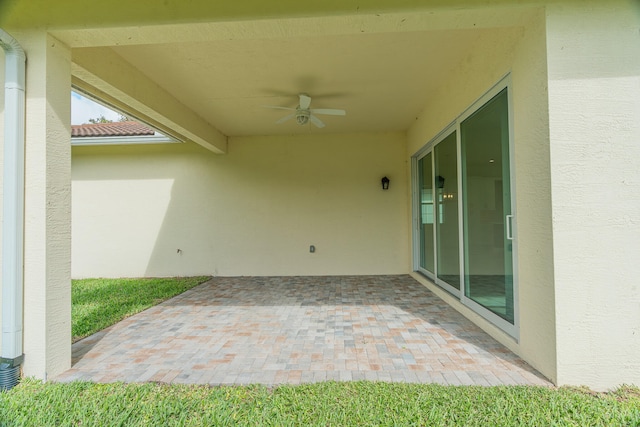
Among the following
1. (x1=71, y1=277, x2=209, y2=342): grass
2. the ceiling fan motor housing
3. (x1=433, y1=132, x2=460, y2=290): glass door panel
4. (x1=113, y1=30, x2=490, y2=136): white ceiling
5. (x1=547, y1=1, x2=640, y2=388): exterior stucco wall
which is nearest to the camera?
(x1=547, y1=1, x2=640, y2=388): exterior stucco wall

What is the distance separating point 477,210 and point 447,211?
1.06 m

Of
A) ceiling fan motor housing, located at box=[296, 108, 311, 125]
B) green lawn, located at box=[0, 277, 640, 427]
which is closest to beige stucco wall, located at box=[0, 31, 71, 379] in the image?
green lawn, located at box=[0, 277, 640, 427]

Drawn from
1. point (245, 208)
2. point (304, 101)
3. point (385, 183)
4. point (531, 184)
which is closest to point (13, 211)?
point (304, 101)

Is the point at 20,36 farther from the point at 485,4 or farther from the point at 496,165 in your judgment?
the point at 496,165

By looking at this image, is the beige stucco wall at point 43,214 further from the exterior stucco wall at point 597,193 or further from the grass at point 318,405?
the exterior stucco wall at point 597,193

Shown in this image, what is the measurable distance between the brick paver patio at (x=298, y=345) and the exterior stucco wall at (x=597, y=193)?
19.8 inches

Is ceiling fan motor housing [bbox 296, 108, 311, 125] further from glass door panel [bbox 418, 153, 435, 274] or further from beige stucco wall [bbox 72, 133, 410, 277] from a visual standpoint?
glass door panel [bbox 418, 153, 435, 274]

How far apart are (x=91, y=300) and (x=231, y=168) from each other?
3.83 meters

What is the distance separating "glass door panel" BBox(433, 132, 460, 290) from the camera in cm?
443

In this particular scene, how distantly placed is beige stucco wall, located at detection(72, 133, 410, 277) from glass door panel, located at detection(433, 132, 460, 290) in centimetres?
179

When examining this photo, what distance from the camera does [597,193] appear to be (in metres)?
2.26

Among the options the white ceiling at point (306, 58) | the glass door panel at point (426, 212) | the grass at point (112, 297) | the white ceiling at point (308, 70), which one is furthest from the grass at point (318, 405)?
the glass door panel at point (426, 212)

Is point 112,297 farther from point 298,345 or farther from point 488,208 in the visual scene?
point 488,208

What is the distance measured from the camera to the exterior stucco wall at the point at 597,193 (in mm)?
2242
